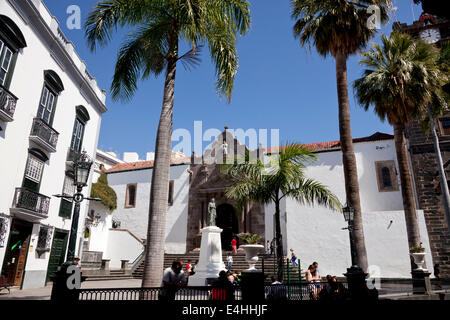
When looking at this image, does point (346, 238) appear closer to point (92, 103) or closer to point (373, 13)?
point (373, 13)

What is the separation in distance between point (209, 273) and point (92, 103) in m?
12.3

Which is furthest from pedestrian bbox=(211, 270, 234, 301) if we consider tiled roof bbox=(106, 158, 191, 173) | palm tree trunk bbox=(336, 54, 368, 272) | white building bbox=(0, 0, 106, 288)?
tiled roof bbox=(106, 158, 191, 173)

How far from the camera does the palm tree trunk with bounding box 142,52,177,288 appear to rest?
305 inches

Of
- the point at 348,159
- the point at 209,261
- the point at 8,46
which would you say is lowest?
the point at 209,261

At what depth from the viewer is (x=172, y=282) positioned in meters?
6.62

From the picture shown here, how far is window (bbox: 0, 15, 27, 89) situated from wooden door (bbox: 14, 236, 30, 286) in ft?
21.7

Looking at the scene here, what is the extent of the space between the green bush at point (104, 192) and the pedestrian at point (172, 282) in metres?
21.4

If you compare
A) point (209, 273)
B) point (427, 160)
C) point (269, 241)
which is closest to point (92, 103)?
point (209, 273)

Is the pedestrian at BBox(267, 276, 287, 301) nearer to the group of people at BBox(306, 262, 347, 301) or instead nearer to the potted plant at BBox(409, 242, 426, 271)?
the group of people at BBox(306, 262, 347, 301)

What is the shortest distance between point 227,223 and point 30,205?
15.2 m

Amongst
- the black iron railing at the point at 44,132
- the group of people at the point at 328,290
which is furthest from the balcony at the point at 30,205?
the group of people at the point at 328,290

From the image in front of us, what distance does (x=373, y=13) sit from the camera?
41.0 ft

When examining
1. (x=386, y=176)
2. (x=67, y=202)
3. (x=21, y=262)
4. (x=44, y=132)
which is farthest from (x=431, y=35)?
(x=21, y=262)

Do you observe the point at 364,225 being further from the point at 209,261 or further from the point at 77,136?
the point at 77,136
